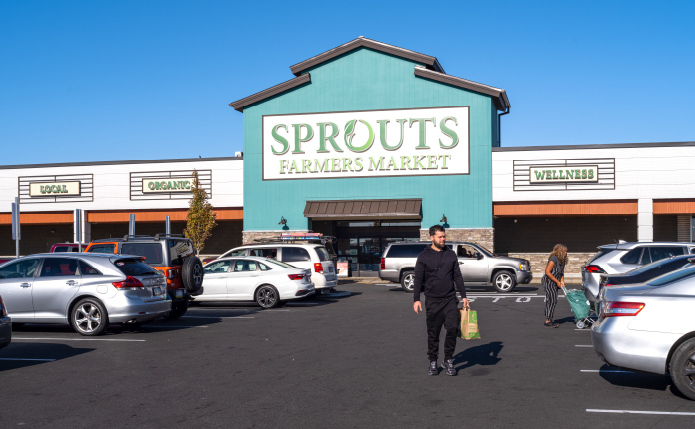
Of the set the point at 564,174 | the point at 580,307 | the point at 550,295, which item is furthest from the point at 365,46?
the point at 580,307

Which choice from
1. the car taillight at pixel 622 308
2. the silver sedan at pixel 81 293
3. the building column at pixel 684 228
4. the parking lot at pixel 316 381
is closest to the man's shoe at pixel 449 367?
the parking lot at pixel 316 381

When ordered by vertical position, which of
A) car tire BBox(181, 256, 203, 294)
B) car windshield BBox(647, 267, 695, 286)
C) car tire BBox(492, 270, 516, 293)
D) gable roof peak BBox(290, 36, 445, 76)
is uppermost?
gable roof peak BBox(290, 36, 445, 76)

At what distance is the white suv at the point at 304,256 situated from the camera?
20.0 m

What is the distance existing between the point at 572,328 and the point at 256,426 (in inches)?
343

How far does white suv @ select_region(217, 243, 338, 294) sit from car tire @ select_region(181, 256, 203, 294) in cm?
498

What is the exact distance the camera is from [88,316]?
12.1 metres

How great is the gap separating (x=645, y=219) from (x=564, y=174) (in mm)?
4065

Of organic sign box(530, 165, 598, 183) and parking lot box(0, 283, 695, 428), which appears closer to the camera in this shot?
parking lot box(0, 283, 695, 428)

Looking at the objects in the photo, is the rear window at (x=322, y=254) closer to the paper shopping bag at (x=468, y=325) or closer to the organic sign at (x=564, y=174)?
the paper shopping bag at (x=468, y=325)

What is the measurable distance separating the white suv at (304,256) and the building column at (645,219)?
16.2m

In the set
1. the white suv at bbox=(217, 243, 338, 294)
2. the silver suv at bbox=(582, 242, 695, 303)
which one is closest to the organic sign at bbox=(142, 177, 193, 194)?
the white suv at bbox=(217, 243, 338, 294)

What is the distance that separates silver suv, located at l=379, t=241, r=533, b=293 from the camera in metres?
22.5

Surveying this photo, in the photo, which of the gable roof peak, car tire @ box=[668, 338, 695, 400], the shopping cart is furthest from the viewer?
the gable roof peak

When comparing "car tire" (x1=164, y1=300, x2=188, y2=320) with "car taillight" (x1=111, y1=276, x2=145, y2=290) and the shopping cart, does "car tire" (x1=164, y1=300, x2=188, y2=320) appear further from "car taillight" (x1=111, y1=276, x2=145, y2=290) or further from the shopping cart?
the shopping cart
